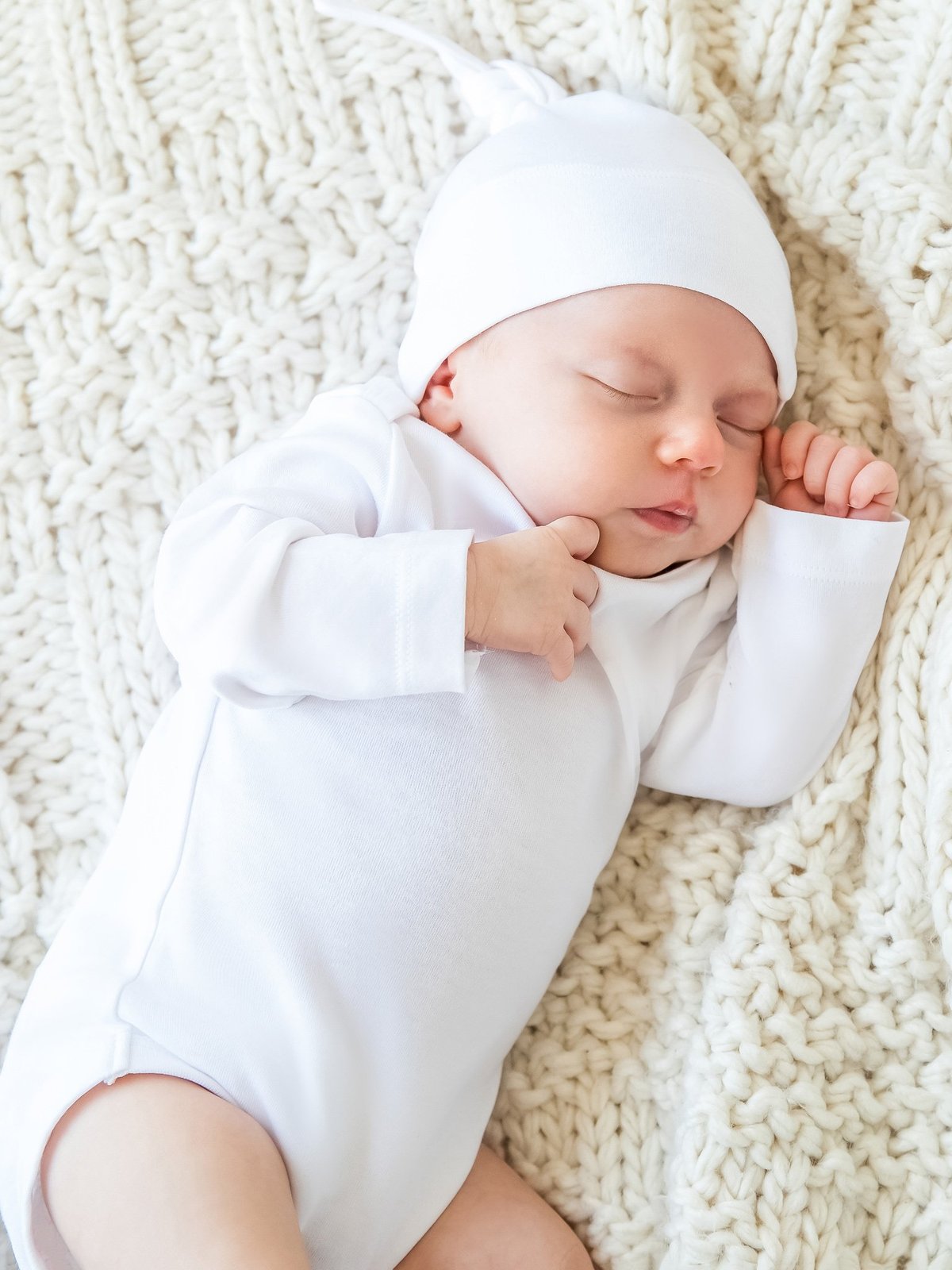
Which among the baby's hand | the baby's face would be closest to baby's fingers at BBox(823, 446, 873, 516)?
the baby's hand

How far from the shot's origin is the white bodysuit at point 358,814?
1153 millimetres

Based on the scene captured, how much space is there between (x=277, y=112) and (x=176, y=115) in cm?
12

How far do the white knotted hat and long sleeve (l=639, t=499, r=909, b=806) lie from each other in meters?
0.18

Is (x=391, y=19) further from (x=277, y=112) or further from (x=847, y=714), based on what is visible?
(x=847, y=714)

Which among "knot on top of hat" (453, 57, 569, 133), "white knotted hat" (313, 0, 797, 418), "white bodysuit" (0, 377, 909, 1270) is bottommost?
"white bodysuit" (0, 377, 909, 1270)

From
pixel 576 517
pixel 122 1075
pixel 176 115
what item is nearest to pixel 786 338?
pixel 576 517

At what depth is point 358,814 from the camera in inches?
47.4

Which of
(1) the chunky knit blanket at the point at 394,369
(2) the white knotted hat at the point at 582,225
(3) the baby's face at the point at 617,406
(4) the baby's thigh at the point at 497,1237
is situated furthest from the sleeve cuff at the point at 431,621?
(4) the baby's thigh at the point at 497,1237

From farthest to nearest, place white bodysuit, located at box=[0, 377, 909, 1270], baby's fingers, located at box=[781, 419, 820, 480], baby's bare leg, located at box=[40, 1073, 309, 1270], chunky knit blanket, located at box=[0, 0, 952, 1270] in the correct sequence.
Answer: baby's fingers, located at box=[781, 419, 820, 480], chunky knit blanket, located at box=[0, 0, 952, 1270], white bodysuit, located at box=[0, 377, 909, 1270], baby's bare leg, located at box=[40, 1073, 309, 1270]

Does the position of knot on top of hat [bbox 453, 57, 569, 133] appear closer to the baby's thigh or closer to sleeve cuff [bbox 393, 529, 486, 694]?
sleeve cuff [bbox 393, 529, 486, 694]

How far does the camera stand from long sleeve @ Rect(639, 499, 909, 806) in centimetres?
133

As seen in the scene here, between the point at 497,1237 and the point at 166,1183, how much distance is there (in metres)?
0.37

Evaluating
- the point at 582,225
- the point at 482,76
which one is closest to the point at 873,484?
the point at 582,225

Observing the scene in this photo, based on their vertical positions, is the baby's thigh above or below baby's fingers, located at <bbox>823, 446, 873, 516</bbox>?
below
